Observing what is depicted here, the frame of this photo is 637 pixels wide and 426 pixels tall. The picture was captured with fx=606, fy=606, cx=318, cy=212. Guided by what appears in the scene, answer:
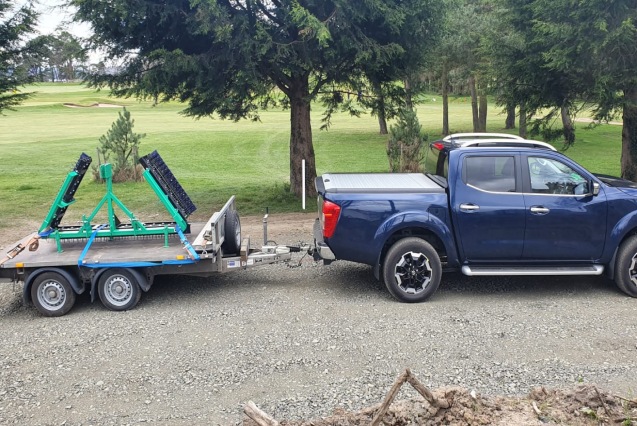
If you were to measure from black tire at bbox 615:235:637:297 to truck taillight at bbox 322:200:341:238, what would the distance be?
3576 millimetres

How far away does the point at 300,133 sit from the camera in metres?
15.2

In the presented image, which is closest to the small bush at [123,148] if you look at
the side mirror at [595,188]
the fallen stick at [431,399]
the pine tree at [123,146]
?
the pine tree at [123,146]

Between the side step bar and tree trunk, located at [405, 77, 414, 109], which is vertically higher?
tree trunk, located at [405, 77, 414, 109]

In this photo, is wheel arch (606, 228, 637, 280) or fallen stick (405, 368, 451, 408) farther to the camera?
wheel arch (606, 228, 637, 280)

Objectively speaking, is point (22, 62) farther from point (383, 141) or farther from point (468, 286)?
point (383, 141)

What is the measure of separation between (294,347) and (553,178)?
13.0 feet

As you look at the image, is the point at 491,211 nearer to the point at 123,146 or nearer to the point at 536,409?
the point at 536,409

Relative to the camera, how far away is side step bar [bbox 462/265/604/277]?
741 centimetres

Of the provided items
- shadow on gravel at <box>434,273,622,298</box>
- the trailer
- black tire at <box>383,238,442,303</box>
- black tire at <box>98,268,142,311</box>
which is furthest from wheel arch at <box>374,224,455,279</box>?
black tire at <box>98,268,142,311</box>

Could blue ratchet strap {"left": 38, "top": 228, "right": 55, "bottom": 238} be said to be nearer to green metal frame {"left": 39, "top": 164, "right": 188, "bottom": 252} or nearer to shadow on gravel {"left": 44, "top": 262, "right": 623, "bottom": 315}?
green metal frame {"left": 39, "top": 164, "right": 188, "bottom": 252}

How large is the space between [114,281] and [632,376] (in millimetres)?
5635

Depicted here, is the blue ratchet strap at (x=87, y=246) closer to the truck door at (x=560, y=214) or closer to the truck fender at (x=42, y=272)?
the truck fender at (x=42, y=272)

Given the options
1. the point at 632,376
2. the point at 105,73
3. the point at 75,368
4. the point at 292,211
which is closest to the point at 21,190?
the point at 105,73

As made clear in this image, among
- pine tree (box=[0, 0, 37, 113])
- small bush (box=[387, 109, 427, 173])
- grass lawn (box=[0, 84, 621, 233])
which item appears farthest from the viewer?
small bush (box=[387, 109, 427, 173])
